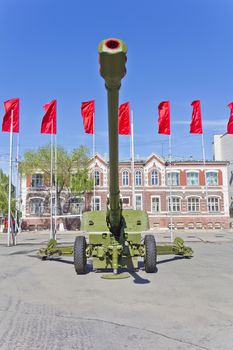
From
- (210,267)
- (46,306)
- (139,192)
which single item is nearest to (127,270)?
(210,267)

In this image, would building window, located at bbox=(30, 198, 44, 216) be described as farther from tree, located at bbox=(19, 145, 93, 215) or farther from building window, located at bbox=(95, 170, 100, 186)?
building window, located at bbox=(95, 170, 100, 186)

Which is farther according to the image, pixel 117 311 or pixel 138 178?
pixel 138 178

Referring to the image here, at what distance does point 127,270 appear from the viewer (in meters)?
11.3

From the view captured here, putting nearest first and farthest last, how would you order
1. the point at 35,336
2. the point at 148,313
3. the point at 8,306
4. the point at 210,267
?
1. the point at 35,336
2. the point at 148,313
3. the point at 8,306
4. the point at 210,267

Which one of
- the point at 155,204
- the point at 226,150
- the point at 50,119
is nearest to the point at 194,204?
the point at 155,204

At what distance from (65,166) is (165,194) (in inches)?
506

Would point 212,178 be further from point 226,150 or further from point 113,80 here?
point 113,80

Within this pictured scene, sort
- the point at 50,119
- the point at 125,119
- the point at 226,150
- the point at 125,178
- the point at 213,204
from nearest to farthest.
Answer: the point at 50,119 < the point at 125,119 < the point at 125,178 < the point at 213,204 < the point at 226,150

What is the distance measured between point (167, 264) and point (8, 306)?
22.5 feet

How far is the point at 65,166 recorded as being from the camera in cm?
4650

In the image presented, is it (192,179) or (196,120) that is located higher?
(196,120)

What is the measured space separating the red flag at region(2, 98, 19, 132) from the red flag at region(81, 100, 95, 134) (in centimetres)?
501

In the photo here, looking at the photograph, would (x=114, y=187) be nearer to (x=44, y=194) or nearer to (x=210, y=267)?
(x=210, y=267)

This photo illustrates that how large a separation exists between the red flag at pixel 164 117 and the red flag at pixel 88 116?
15.0 feet
